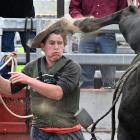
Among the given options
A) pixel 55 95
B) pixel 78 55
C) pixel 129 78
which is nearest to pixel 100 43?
pixel 78 55

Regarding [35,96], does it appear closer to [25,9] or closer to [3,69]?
[3,69]

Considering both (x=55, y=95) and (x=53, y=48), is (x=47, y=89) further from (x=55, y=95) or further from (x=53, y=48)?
(x=53, y=48)

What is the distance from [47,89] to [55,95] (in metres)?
0.09

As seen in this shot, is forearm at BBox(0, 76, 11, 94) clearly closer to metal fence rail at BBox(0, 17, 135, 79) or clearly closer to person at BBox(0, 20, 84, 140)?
person at BBox(0, 20, 84, 140)

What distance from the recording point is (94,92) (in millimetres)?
6316

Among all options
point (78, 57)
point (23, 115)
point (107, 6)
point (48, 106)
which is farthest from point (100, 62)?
point (48, 106)

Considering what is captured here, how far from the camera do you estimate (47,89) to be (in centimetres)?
427

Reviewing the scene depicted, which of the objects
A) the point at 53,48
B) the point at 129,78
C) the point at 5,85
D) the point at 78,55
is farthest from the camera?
the point at 78,55

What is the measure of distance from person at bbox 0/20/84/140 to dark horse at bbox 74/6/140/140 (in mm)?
2174

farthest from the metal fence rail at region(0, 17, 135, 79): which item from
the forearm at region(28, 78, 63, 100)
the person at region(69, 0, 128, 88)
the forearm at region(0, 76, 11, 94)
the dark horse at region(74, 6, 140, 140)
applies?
the dark horse at region(74, 6, 140, 140)

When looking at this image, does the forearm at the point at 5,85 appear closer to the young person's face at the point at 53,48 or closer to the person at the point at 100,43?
the young person's face at the point at 53,48

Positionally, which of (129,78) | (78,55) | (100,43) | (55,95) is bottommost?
(55,95)

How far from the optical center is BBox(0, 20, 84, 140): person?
14.3ft

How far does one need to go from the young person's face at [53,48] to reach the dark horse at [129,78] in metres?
2.12
